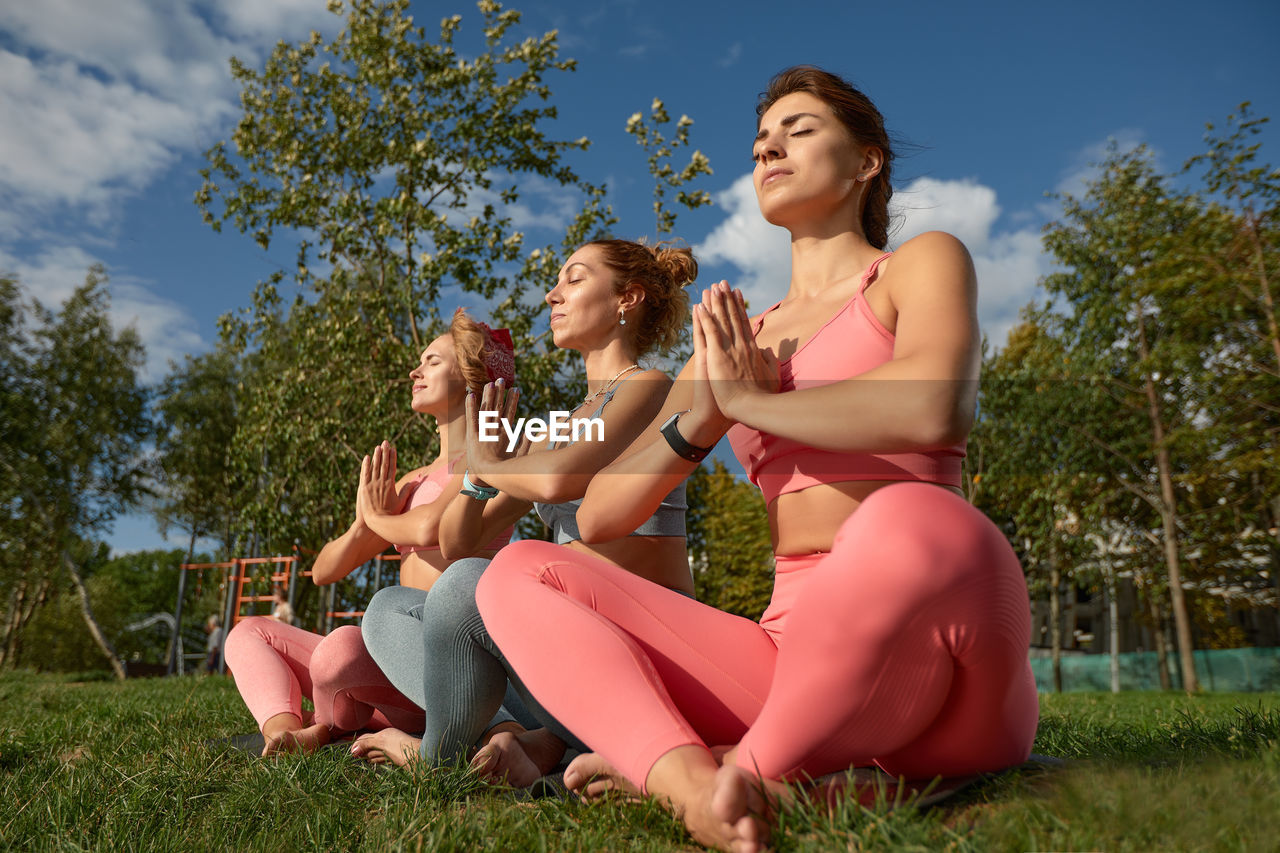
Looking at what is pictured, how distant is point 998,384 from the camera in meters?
21.7

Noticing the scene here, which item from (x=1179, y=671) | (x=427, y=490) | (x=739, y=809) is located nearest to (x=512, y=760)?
(x=739, y=809)

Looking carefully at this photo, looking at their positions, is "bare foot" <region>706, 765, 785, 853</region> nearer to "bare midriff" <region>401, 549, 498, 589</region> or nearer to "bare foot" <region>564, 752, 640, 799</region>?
"bare foot" <region>564, 752, 640, 799</region>

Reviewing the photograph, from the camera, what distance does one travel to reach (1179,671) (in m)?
25.2

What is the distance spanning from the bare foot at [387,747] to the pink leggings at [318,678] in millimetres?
345

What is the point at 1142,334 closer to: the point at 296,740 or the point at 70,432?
the point at 296,740

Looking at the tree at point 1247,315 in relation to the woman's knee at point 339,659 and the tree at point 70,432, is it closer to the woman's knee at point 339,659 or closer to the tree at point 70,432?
the woman's knee at point 339,659

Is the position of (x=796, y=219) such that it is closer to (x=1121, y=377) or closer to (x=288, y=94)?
(x=288, y=94)

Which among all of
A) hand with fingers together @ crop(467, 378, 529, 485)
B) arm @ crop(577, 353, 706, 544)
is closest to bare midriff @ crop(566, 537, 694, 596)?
hand with fingers together @ crop(467, 378, 529, 485)

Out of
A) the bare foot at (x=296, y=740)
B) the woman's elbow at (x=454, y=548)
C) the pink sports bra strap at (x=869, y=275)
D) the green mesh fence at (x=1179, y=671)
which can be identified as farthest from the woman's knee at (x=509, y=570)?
the green mesh fence at (x=1179, y=671)

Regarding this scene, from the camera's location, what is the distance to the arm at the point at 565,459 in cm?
259

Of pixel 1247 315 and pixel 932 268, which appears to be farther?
pixel 1247 315

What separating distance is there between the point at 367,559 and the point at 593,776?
7.83 ft

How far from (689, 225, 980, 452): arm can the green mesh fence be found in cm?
1787

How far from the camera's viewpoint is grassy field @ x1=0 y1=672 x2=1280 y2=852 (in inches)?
52.4
